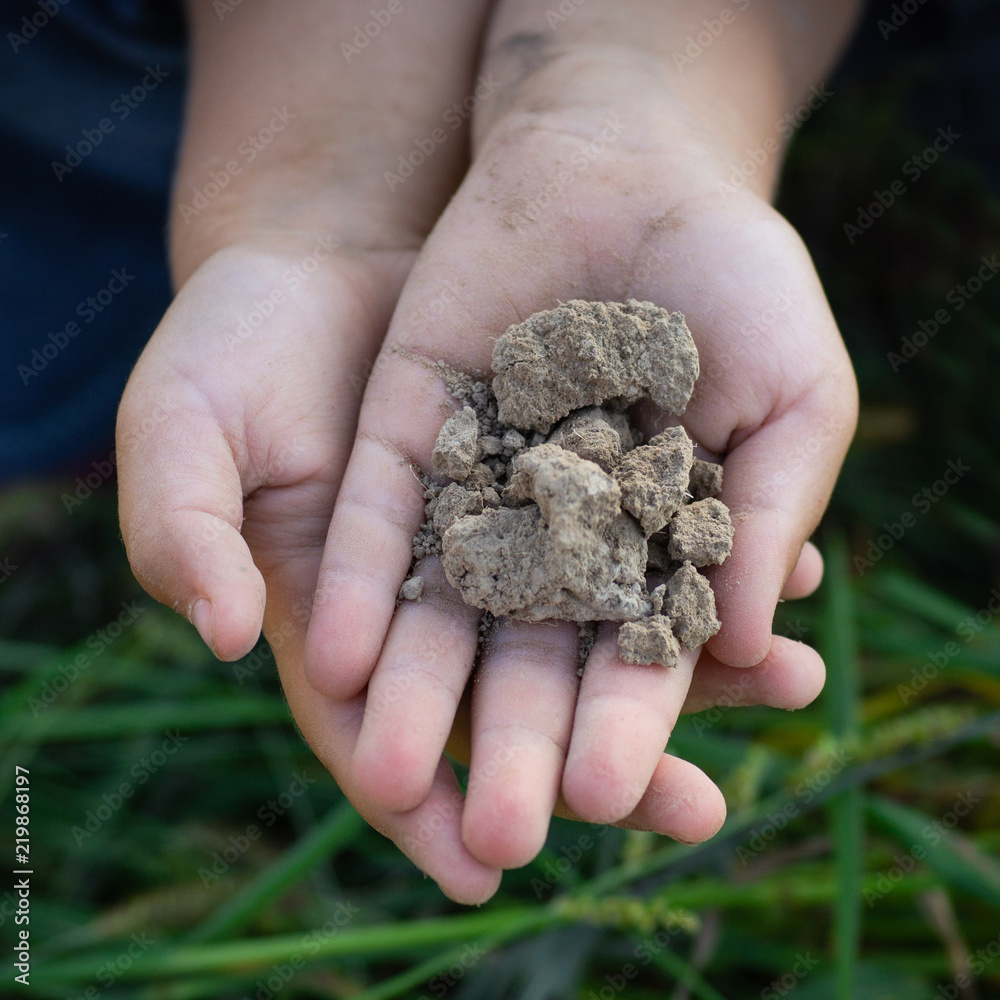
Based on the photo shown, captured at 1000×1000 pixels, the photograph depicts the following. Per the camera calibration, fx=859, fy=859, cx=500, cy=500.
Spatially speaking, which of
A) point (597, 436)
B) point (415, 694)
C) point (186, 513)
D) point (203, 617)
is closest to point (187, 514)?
point (186, 513)

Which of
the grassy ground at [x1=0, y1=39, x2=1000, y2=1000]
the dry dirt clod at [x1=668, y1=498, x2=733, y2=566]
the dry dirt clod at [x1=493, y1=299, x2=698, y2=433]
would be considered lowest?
the grassy ground at [x1=0, y1=39, x2=1000, y2=1000]

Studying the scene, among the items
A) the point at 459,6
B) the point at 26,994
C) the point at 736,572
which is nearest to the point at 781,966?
the point at 736,572

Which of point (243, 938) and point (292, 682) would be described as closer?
point (292, 682)

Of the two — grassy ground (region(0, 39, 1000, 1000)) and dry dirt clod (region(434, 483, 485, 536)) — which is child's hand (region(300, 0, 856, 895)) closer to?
dry dirt clod (region(434, 483, 485, 536))

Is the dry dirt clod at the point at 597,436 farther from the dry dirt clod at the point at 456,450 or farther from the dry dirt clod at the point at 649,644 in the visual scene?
the dry dirt clod at the point at 649,644

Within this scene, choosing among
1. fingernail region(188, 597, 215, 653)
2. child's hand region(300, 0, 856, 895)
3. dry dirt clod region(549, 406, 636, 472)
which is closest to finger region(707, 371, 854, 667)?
child's hand region(300, 0, 856, 895)

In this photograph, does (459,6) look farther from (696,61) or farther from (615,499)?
(615,499)
